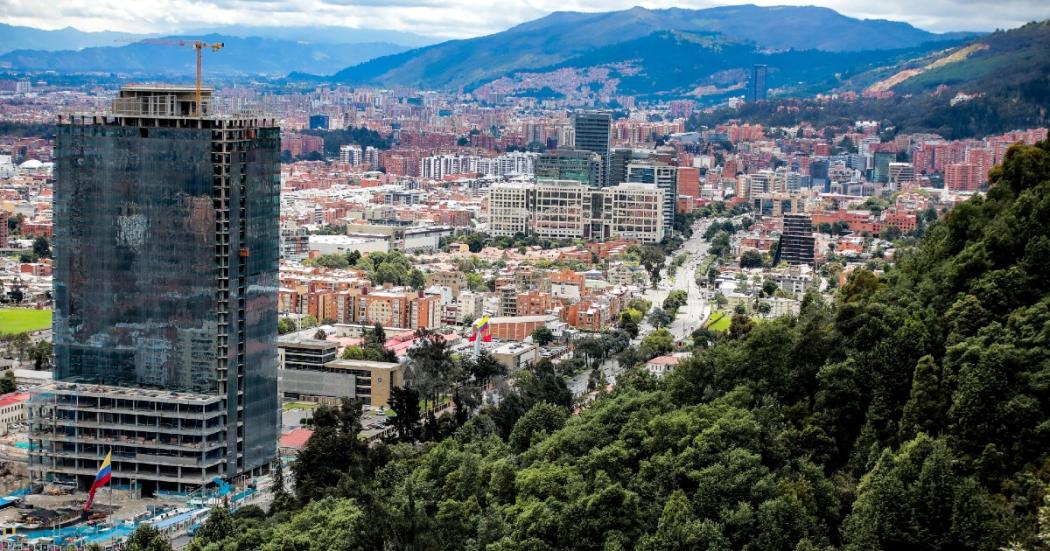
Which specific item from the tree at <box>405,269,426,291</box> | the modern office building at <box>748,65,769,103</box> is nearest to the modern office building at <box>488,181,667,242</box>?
the tree at <box>405,269,426,291</box>

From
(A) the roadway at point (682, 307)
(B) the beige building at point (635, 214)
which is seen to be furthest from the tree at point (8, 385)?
(B) the beige building at point (635, 214)

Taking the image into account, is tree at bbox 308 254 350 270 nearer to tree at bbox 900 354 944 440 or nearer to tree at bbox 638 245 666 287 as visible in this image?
tree at bbox 638 245 666 287

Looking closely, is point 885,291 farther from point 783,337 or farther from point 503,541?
point 503,541

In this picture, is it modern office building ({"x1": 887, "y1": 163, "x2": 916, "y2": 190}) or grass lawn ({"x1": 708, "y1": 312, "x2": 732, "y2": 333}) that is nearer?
grass lawn ({"x1": 708, "y1": 312, "x2": 732, "y2": 333})

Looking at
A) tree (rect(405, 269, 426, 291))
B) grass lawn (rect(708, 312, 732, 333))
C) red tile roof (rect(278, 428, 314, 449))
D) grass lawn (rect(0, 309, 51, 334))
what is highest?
tree (rect(405, 269, 426, 291))

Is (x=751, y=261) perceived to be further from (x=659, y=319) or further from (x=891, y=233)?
(x=659, y=319)

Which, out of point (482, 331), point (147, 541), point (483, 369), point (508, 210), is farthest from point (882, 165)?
point (147, 541)
